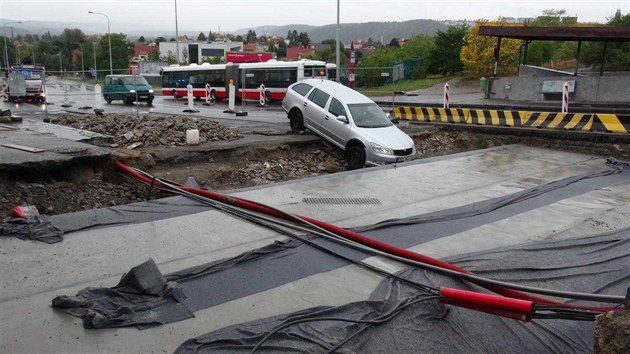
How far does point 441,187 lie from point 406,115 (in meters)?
9.32

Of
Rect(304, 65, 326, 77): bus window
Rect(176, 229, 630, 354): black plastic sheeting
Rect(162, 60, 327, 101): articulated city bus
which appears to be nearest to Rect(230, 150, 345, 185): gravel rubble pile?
Rect(176, 229, 630, 354): black plastic sheeting

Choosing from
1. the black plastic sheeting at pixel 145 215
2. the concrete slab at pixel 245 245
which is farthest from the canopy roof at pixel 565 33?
the black plastic sheeting at pixel 145 215

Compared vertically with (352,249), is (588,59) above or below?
above

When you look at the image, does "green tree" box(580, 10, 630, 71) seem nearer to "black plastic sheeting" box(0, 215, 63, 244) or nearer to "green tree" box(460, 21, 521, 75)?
"green tree" box(460, 21, 521, 75)

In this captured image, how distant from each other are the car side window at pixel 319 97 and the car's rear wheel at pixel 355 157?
191 centimetres

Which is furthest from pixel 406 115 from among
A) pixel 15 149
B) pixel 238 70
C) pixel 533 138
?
pixel 238 70

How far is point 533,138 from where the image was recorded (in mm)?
16391

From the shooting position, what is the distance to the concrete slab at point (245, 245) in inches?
178

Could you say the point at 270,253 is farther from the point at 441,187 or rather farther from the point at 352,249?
the point at 441,187

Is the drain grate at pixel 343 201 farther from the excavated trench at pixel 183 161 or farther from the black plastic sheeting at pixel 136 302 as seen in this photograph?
the black plastic sheeting at pixel 136 302

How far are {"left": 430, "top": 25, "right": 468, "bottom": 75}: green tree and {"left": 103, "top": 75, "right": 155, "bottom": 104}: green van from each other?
24272mm

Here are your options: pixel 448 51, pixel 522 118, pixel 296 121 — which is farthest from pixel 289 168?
pixel 448 51

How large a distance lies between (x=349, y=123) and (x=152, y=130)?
5.24 m

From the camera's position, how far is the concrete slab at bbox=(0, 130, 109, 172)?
9.02m
